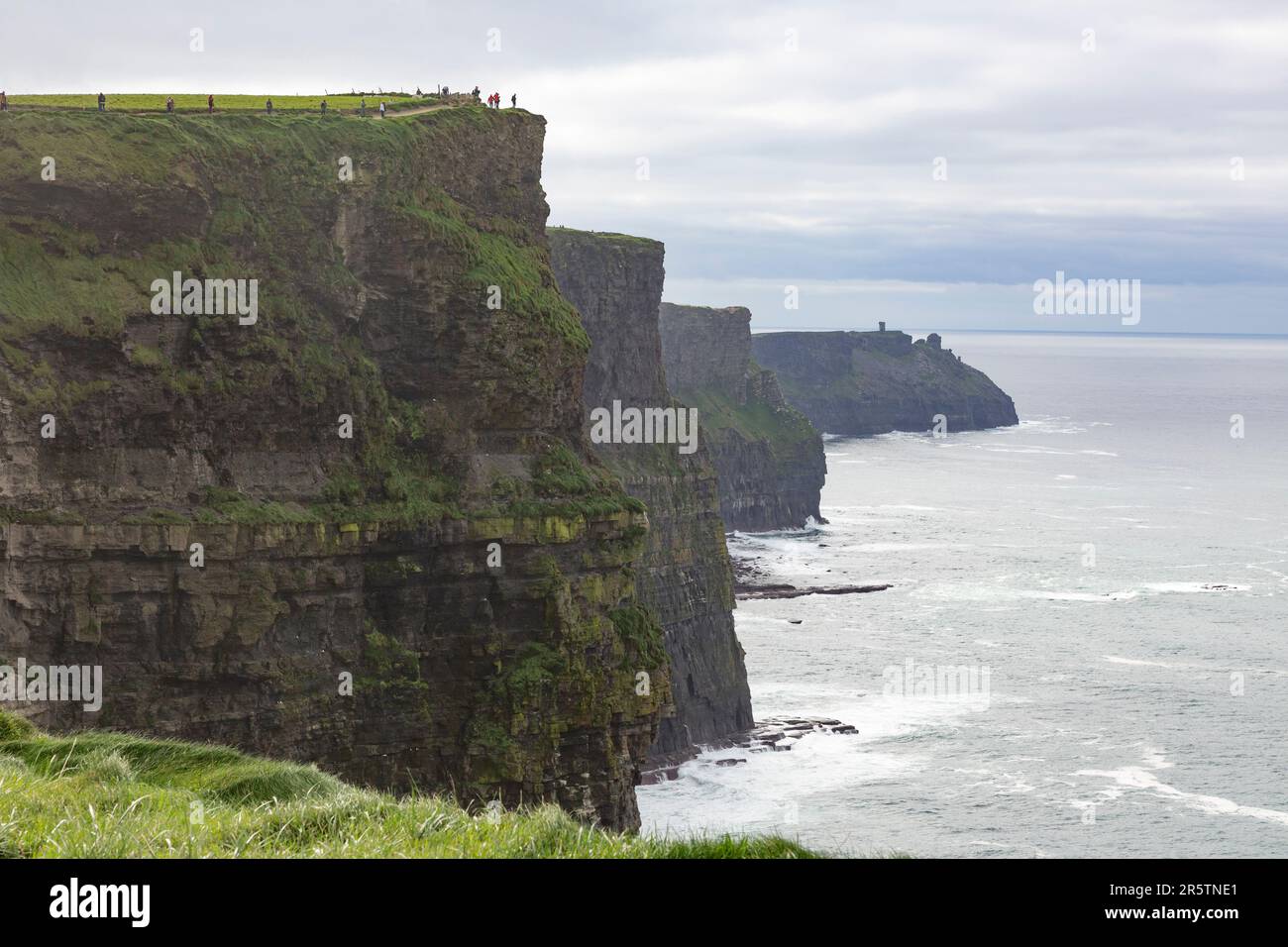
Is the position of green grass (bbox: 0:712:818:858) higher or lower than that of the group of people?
lower

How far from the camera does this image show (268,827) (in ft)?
62.7

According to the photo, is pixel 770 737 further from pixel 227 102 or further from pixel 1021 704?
pixel 227 102

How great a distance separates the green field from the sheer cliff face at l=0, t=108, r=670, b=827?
508 cm

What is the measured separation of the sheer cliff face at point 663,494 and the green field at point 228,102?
133 ft

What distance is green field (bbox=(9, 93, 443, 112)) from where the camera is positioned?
198 ft

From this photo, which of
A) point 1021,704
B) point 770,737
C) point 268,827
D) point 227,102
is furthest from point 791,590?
point 268,827

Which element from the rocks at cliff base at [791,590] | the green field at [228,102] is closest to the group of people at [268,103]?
the green field at [228,102]

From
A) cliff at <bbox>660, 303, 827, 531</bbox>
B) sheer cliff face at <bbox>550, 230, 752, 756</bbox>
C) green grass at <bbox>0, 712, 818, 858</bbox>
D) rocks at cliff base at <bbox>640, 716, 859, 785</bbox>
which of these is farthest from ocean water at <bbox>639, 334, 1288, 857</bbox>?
green grass at <bbox>0, 712, 818, 858</bbox>

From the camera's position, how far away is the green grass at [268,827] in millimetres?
17188

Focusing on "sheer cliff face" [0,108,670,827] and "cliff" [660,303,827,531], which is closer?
"sheer cliff face" [0,108,670,827]

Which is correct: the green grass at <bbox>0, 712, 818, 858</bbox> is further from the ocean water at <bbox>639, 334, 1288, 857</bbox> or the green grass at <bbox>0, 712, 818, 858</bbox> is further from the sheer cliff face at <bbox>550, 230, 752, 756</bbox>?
the sheer cliff face at <bbox>550, 230, 752, 756</bbox>
